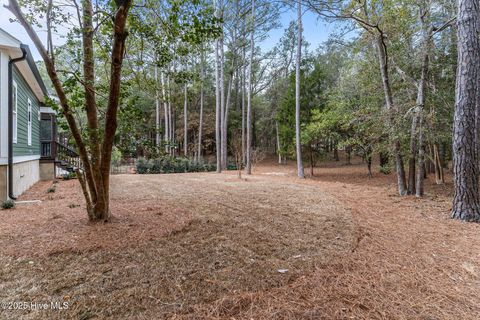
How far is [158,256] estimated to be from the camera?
2.58m

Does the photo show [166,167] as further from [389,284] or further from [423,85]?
[389,284]

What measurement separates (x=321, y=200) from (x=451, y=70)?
218 inches

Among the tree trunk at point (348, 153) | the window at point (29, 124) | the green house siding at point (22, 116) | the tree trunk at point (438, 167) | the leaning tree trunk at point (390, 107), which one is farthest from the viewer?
the tree trunk at point (348, 153)

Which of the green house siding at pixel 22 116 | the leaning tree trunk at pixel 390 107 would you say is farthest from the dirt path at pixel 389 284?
the green house siding at pixel 22 116

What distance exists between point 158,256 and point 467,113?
5244 mm

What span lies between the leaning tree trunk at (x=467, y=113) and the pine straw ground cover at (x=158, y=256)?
2.03 m

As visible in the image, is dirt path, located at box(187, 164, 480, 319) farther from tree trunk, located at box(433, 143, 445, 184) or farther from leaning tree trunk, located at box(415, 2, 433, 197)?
tree trunk, located at box(433, 143, 445, 184)

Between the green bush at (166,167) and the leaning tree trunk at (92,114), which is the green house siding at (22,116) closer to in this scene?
the leaning tree trunk at (92,114)

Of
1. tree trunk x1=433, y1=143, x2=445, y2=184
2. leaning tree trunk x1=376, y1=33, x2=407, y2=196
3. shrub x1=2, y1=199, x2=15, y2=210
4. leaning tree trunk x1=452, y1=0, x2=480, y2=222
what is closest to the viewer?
leaning tree trunk x1=452, y1=0, x2=480, y2=222

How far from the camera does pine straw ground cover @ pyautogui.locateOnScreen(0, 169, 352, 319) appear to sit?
1884 mm

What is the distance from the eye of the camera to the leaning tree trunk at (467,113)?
4090 mm

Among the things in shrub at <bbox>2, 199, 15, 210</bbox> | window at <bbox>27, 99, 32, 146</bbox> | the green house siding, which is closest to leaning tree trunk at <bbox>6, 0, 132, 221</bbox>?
shrub at <bbox>2, 199, 15, 210</bbox>

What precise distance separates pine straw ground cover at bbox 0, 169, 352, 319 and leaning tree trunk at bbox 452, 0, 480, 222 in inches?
79.7

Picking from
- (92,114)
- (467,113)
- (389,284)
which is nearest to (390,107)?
(467,113)
